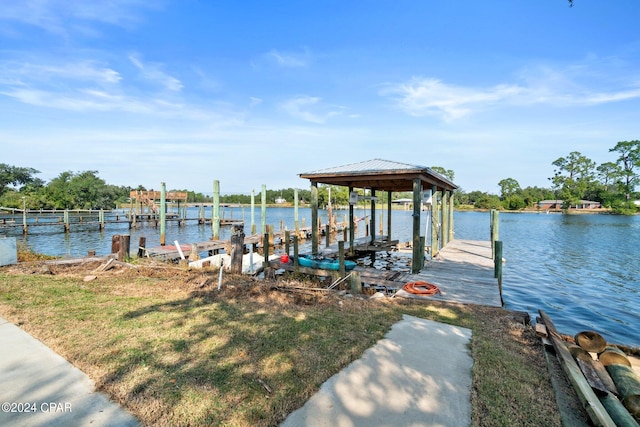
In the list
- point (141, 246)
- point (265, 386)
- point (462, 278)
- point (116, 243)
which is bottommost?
point (462, 278)

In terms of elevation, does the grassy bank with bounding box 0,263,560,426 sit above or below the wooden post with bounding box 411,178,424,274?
below

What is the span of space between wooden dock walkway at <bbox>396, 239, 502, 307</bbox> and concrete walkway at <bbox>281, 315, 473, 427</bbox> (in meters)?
3.04

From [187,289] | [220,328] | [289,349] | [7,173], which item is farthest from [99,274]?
[7,173]

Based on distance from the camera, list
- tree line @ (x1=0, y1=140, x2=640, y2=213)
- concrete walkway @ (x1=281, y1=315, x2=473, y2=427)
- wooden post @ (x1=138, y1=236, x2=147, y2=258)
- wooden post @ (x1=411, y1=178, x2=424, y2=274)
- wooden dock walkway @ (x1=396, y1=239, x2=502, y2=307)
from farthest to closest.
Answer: tree line @ (x1=0, y1=140, x2=640, y2=213), wooden post @ (x1=138, y1=236, x2=147, y2=258), wooden post @ (x1=411, y1=178, x2=424, y2=274), wooden dock walkway @ (x1=396, y1=239, x2=502, y2=307), concrete walkway @ (x1=281, y1=315, x2=473, y2=427)

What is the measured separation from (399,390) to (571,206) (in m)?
98.2

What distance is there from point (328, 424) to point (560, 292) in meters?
13.4

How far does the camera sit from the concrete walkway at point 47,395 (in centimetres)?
288

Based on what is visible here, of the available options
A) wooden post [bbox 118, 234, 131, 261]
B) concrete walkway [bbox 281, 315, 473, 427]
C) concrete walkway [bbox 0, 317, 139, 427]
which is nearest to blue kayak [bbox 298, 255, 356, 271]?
wooden post [bbox 118, 234, 131, 261]

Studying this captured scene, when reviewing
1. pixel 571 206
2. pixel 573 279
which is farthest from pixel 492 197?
pixel 573 279

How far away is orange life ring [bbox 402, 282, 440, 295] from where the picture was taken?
26.2 feet

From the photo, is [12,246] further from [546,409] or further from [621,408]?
[621,408]

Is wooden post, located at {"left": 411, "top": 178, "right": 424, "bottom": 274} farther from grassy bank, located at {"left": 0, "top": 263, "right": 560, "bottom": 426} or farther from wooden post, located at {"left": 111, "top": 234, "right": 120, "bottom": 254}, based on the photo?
wooden post, located at {"left": 111, "top": 234, "right": 120, "bottom": 254}

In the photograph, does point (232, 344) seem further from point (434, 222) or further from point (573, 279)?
point (573, 279)

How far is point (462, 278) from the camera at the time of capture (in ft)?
31.7
